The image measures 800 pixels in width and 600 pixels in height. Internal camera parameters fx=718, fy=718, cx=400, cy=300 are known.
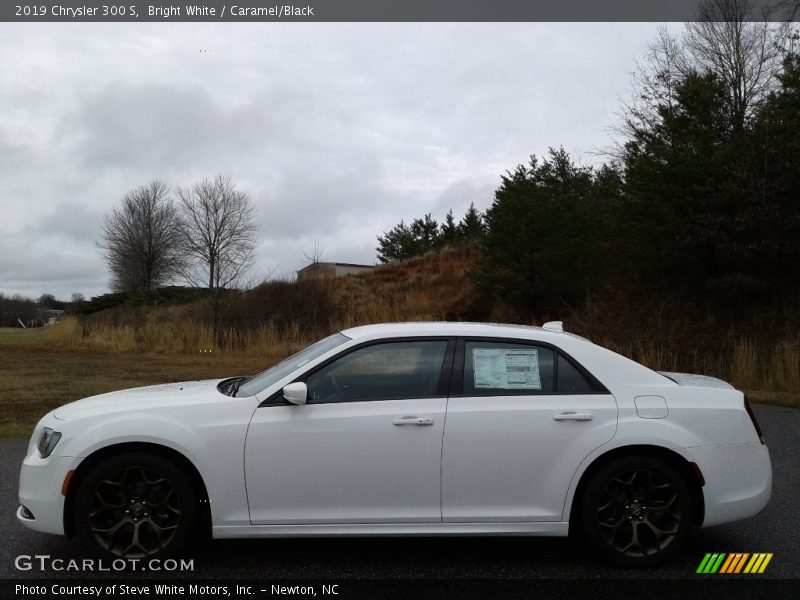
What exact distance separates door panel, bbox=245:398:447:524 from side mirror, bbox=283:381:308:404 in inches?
6.6

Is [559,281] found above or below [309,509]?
above

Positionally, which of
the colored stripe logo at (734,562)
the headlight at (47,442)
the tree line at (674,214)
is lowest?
the colored stripe logo at (734,562)

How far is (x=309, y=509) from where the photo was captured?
4.27m

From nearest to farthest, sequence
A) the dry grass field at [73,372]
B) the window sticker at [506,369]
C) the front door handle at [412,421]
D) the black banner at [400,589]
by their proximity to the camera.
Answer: the black banner at [400,589], the front door handle at [412,421], the window sticker at [506,369], the dry grass field at [73,372]

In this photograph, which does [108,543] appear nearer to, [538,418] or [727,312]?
[538,418]

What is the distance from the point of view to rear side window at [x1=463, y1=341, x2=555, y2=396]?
14.9ft

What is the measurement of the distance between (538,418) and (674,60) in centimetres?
2961

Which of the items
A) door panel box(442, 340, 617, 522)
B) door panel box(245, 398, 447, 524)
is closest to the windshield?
door panel box(245, 398, 447, 524)

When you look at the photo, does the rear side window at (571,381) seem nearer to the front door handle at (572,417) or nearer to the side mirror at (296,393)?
the front door handle at (572,417)

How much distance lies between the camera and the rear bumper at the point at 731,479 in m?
4.35

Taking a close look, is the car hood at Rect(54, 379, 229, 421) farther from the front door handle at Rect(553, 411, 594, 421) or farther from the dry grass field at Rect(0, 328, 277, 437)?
the dry grass field at Rect(0, 328, 277, 437)

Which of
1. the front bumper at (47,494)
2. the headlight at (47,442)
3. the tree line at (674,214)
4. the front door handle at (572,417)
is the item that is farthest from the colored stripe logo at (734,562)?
the tree line at (674,214)

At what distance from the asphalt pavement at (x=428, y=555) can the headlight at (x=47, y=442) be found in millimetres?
689

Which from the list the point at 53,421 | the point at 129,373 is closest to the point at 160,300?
the point at 129,373
